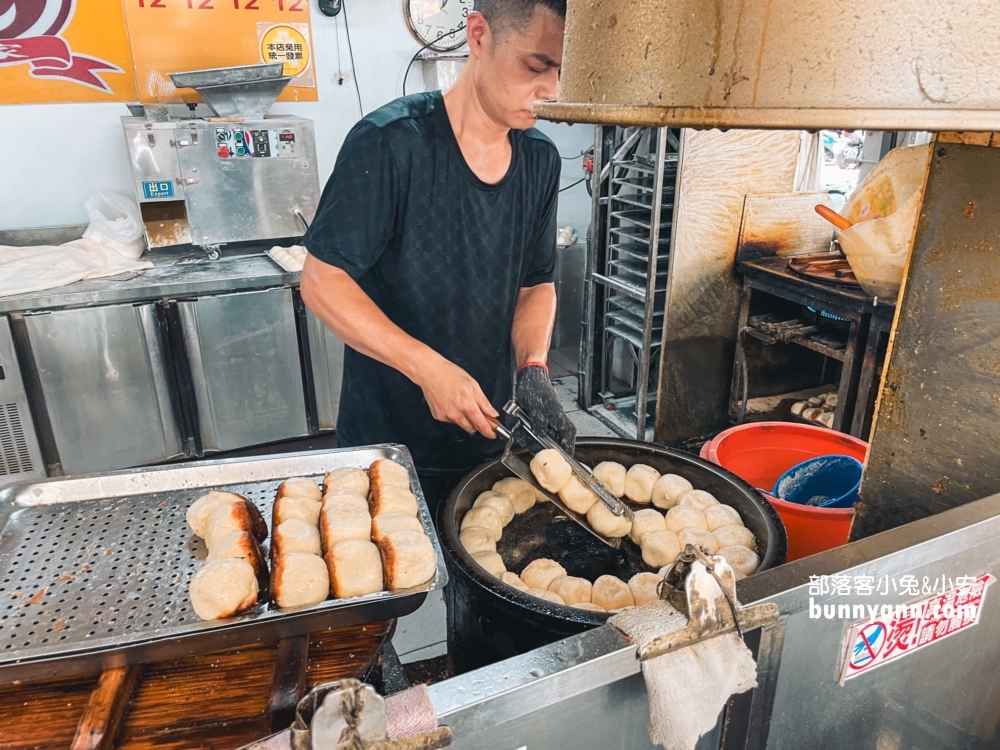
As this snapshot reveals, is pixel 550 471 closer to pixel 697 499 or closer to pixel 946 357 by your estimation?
pixel 697 499

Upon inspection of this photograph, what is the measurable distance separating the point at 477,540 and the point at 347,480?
33 centimetres

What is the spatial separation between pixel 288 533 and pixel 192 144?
3.47 metres

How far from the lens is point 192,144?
399cm

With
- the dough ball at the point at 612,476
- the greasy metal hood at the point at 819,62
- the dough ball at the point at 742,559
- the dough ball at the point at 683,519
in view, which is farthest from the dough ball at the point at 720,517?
the greasy metal hood at the point at 819,62

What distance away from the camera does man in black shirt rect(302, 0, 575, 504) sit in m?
1.72

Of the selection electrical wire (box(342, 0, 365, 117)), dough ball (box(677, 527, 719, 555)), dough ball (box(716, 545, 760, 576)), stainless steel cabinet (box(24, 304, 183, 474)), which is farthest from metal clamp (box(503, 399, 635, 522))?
electrical wire (box(342, 0, 365, 117))

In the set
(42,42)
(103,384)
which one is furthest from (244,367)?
(42,42)

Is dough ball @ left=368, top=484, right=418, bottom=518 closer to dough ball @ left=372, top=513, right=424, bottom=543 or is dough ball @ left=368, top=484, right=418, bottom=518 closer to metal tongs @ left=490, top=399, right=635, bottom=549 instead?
dough ball @ left=372, top=513, right=424, bottom=543

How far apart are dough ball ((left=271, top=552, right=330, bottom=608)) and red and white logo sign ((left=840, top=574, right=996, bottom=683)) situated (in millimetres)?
831

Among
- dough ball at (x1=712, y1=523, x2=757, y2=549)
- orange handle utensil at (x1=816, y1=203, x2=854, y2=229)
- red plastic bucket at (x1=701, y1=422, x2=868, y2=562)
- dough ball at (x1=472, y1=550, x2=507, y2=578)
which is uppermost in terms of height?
orange handle utensil at (x1=816, y1=203, x2=854, y2=229)

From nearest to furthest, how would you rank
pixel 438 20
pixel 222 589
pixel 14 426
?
pixel 222 589
pixel 14 426
pixel 438 20

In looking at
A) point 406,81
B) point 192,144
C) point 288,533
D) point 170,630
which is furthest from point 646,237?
point 170,630

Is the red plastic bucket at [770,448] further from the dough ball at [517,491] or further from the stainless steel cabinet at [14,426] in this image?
the stainless steel cabinet at [14,426]

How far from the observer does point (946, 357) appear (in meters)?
1.25
